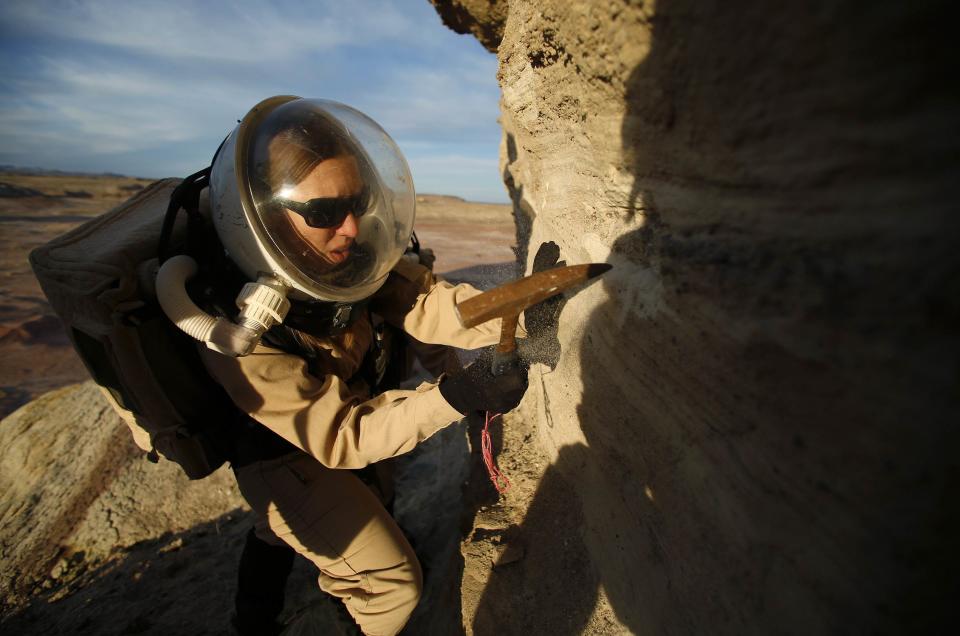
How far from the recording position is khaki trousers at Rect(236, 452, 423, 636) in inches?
81.8

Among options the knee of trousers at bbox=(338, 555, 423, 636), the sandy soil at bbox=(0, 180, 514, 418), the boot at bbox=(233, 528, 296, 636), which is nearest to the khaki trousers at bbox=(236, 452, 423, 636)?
the knee of trousers at bbox=(338, 555, 423, 636)

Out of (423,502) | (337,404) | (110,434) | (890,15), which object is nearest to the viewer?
(890,15)

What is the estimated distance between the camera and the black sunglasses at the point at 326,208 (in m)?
1.74

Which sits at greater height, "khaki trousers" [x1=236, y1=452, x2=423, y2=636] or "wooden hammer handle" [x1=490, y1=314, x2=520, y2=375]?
"wooden hammer handle" [x1=490, y1=314, x2=520, y2=375]

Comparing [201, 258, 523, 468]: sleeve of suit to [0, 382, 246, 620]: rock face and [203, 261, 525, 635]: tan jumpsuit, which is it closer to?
[203, 261, 525, 635]: tan jumpsuit

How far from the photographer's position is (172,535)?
342 centimetres

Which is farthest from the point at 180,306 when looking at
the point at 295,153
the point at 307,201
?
the point at 295,153

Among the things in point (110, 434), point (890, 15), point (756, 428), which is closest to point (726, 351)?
point (756, 428)

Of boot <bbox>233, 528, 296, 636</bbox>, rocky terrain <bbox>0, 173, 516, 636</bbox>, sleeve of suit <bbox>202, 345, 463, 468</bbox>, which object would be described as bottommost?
rocky terrain <bbox>0, 173, 516, 636</bbox>

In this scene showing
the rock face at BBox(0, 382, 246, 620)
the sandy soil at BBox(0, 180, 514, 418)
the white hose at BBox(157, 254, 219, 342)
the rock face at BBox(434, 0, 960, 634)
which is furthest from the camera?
the sandy soil at BBox(0, 180, 514, 418)

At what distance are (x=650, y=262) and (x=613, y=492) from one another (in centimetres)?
89

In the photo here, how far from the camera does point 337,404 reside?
1.74 meters

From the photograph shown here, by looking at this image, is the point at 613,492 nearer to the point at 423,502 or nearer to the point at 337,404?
the point at 337,404

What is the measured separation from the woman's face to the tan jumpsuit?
493mm
